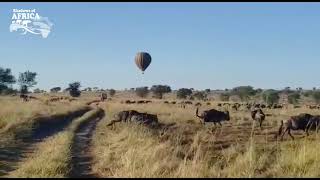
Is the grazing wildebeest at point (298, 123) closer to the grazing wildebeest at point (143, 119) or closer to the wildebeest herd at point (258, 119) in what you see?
the wildebeest herd at point (258, 119)

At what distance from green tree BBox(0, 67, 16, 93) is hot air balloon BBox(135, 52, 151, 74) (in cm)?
5334

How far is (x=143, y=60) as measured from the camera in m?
40.4

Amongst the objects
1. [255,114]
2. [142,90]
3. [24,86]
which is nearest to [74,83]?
[24,86]

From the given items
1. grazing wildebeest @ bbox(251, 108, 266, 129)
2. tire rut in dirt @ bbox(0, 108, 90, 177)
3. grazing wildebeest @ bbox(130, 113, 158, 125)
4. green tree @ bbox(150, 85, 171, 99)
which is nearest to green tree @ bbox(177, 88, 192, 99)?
green tree @ bbox(150, 85, 171, 99)

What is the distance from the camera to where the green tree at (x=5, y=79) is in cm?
8925

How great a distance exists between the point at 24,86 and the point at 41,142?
288ft

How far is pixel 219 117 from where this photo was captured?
1113 inches

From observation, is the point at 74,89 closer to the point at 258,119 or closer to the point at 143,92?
the point at 143,92

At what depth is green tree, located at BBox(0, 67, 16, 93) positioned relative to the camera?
89.2 meters

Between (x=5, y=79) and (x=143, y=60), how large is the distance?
183 ft

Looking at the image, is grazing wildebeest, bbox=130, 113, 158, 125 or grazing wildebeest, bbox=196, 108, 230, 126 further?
grazing wildebeest, bbox=196, 108, 230, 126

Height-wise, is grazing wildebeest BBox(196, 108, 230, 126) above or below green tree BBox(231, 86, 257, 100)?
below

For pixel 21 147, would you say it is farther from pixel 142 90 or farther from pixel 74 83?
pixel 142 90

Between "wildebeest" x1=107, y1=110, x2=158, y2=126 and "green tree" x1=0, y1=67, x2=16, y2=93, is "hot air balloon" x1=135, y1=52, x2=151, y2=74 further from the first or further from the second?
"green tree" x1=0, y1=67, x2=16, y2=93
